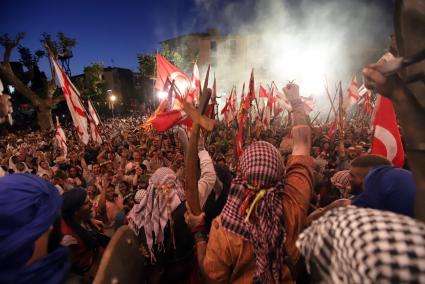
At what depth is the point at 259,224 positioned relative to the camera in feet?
5.92

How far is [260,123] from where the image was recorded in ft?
41.8

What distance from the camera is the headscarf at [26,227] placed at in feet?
3.70

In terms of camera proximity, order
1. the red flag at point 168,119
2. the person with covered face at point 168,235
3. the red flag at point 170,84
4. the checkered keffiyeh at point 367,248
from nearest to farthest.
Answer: the checkered keffiyeh at point 367,248, the person with covered face at point 168,235, the red flag at point 168,119, the red flag at point 170,84

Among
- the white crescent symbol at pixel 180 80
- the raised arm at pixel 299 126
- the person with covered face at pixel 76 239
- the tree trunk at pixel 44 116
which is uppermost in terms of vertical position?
the white crescent symbol at pixel 180 80

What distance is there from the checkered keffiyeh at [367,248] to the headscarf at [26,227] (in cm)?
112

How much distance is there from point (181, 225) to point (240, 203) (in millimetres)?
823

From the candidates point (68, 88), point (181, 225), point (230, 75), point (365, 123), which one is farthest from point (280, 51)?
point (181, 225)

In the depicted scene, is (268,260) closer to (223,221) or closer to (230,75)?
(223,221)

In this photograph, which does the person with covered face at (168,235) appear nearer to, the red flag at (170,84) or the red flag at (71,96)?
the red flag at (170,84)

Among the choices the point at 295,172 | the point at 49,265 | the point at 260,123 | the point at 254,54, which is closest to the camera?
the point at 49,265

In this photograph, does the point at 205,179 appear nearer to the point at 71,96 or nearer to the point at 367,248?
the point at 367,248

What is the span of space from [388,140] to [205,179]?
2182 millimetres

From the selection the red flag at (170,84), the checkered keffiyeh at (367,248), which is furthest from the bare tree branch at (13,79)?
the checkered keffiyeh at (367,248)

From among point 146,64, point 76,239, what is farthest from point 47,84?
point 76,239
